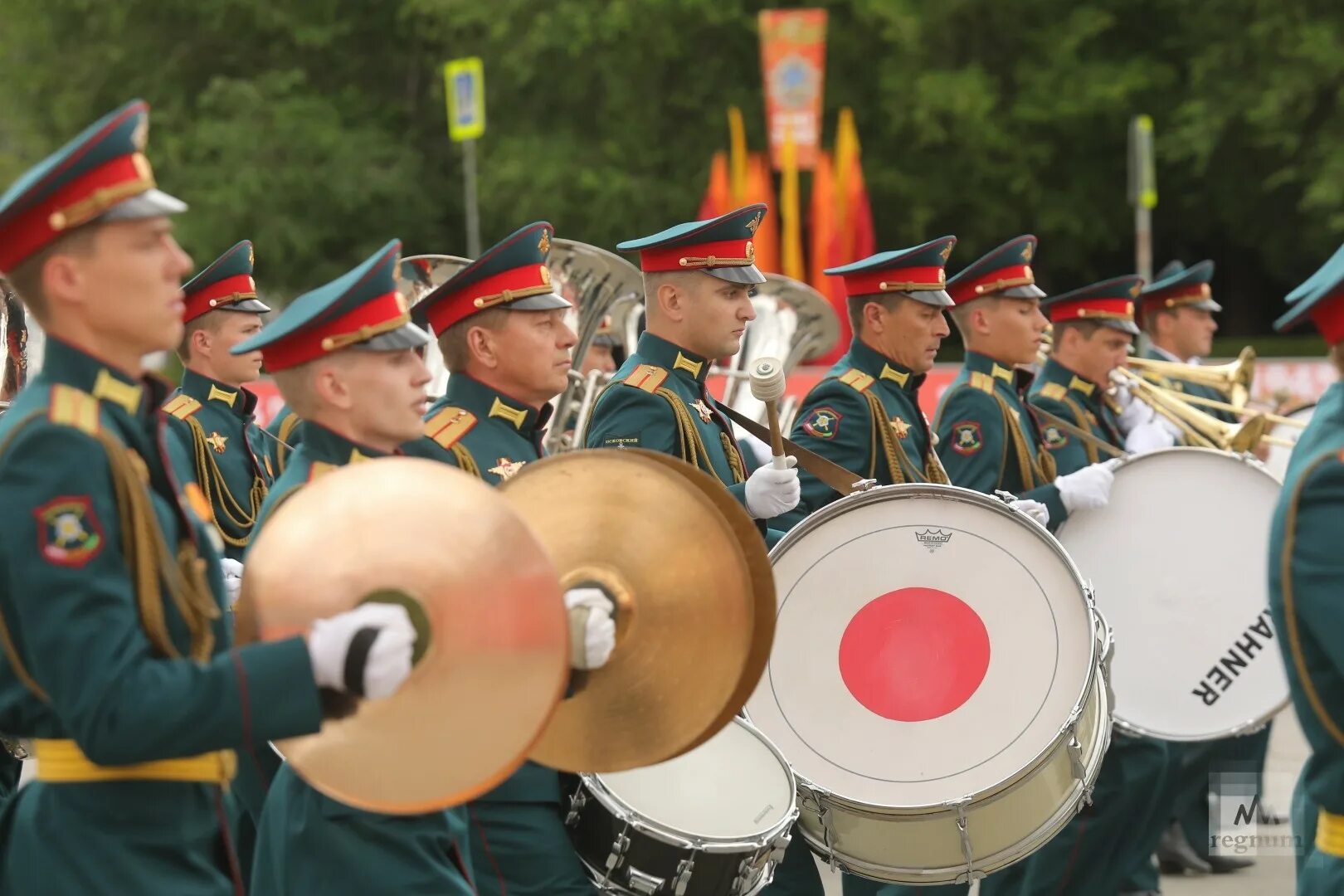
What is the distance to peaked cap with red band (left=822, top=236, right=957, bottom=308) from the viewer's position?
Answer: 6.48m

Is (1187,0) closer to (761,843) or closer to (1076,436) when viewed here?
(1076,436)

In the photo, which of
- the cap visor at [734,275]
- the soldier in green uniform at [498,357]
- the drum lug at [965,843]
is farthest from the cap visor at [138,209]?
the cap visor at [734,275]

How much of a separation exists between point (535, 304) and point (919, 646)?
1.26 metres

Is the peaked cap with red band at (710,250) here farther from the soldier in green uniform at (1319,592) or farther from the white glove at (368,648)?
the white glove at (368,648)

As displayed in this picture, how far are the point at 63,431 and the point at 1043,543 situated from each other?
2762 mm

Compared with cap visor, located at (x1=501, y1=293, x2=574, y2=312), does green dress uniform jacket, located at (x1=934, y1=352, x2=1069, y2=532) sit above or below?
below

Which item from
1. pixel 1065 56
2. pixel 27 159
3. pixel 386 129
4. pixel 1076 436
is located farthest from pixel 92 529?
pixel 27 159

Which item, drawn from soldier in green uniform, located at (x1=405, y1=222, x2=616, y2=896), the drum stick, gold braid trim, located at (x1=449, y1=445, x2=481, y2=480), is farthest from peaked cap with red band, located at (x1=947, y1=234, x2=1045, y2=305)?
gold braid trim, located at (x1=449, y1=445, x2=481, y2=480)

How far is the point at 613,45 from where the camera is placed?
94.3 feet

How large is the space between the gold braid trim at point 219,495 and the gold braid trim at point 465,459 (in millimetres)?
1847

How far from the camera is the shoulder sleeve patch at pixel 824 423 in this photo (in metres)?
6.21

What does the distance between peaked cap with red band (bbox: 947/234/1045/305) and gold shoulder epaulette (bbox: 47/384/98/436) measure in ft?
14.9

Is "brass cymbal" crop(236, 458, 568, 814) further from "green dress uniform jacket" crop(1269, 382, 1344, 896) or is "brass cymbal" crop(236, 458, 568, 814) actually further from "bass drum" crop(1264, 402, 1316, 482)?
"bass drum" crop(1264, 402, 1316, 482)

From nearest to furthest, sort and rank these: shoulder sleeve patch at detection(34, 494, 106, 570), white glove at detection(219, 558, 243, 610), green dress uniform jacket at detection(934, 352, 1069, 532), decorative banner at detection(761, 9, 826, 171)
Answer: shoulder sleeve patch at detection(34, 494, 106, 570) → white glove at detection(219, 558, 243, 610) → green dress uniform jacket at detection(934, 352, 1069, 532) → decorative banner at detection(761, 9, 826, 171)
